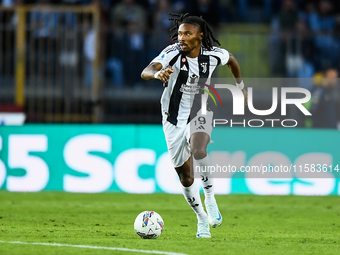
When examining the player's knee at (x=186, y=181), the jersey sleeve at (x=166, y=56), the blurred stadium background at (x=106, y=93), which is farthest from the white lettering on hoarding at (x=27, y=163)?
the jersey sleeve at (x=166, y=56)

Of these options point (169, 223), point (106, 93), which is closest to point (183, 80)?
point (169, 223)

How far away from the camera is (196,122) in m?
7.27

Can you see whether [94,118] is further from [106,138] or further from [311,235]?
[311,235]

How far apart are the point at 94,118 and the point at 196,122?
6592 mm

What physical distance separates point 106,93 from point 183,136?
6852 mm

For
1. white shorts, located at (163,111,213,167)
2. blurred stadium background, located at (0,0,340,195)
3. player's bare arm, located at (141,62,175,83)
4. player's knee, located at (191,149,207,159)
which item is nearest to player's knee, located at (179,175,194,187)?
white shorts, located at (163,111,213,167)

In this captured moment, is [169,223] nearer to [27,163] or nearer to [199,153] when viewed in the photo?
[199,153]

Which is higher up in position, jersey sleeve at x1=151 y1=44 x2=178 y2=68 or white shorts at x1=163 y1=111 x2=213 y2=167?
jersey sleeve at x1=151 y1=44 x2=178 y2=68

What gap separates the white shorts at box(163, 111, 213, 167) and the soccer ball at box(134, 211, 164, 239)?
2.17 feet

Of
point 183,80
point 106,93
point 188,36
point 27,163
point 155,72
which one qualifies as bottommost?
point 27,163

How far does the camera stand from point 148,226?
706 cm

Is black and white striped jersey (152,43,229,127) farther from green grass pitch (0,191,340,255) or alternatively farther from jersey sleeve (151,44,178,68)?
green grass pitch (0,191,340,255)

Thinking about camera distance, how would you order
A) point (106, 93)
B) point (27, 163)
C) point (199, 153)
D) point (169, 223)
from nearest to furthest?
1. point (199, 153)
2. point (169, 223)
3. point (27, 163)
4. point (106, 93)

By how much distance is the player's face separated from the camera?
7.16 meters
